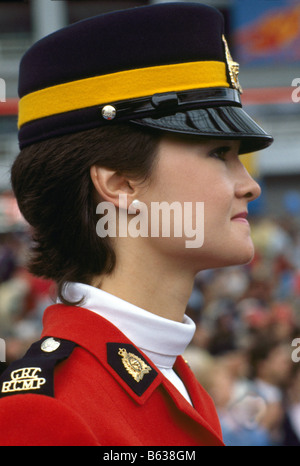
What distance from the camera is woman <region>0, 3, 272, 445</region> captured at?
144cm

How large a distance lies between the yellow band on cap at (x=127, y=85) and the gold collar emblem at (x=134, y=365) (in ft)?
1.81

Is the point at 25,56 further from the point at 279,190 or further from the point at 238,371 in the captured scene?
the point at 279,190

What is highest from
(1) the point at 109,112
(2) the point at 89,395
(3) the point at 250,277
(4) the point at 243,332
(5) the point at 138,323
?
(1) the point at 109,112

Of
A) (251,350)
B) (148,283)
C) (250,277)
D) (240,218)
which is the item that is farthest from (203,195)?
(250,277)

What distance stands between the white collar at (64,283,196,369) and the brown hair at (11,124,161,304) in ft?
0.18

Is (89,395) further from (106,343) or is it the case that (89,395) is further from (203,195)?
(203,195)

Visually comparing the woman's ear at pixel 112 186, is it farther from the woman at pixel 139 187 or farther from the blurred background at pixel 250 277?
the blurred background at pixel 250 277

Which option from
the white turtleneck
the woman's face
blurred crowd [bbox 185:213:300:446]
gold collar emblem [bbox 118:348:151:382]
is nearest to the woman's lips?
the woman's face

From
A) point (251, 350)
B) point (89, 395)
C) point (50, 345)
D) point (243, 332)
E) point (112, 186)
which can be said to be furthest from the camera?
point (243, 332)

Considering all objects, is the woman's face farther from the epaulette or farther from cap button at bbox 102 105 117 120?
the epaulette

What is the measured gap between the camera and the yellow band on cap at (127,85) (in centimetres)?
148

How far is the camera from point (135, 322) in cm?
147

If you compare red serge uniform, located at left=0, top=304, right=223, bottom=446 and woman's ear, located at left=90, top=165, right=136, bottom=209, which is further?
woman's ear, located at left=90, top=165, right=136, bottom=209
